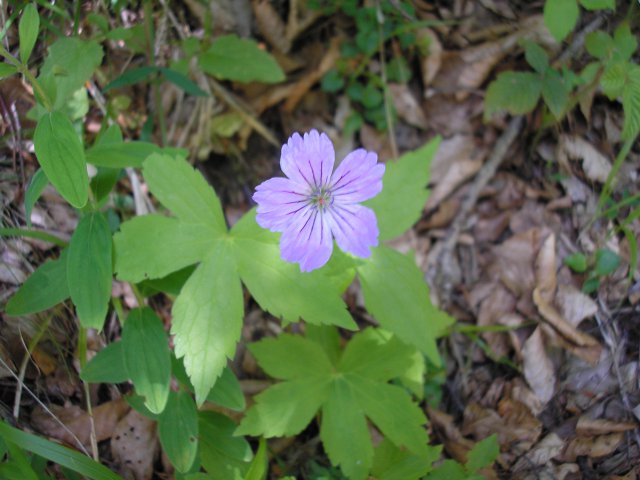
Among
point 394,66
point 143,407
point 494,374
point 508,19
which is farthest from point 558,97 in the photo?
point 143,407

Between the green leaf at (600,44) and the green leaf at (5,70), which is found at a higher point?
the green leaf at (600,44)

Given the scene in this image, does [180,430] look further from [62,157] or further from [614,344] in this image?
[614,344]

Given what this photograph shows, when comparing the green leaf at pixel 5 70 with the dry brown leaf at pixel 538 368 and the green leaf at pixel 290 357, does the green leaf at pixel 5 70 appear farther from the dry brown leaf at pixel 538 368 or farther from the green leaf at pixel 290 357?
the dry brown leaf at pixel 538 368

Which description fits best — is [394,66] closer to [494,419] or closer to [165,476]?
[494,419]

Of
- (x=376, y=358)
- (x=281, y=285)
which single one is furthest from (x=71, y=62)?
(x=376, y=358)

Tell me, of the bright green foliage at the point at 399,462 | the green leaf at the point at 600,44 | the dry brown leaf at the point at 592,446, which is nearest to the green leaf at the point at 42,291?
the bright green foliage at the point at 399,462

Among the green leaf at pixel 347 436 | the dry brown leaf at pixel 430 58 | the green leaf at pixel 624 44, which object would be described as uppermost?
the dry brown leaf at pixel 430 58

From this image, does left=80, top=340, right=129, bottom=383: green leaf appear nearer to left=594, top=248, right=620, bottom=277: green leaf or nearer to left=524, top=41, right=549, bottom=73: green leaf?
left=594, top=248, right=620, bottom=277: green leaf
